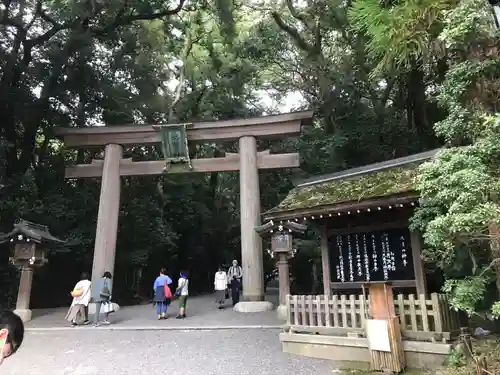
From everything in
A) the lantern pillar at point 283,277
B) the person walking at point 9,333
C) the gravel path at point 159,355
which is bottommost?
the gravel path at point 159,355

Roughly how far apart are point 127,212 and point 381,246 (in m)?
12.9

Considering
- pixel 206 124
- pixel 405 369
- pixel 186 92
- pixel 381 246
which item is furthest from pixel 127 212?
pixel 405 369

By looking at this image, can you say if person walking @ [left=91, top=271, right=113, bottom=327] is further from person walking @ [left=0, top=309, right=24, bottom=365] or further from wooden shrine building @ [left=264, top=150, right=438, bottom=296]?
person walking @ [left=0, top=309, right=24, bottom=365]

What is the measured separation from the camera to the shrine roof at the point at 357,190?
23.7ft

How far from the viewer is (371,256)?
329 inches

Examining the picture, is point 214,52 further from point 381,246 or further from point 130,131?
point 381,246

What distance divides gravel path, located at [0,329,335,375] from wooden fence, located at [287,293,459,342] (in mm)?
643

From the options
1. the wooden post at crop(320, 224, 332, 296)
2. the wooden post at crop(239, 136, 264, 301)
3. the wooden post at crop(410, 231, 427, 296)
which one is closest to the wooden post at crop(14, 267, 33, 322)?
the wooden post at crop(239, 136, 264, 301)

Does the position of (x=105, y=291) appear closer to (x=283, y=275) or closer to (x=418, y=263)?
(x=283, y=275)

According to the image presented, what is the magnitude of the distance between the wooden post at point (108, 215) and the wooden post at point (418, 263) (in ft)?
30.4

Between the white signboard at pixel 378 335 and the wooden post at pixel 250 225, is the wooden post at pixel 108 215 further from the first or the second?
the white signboard at pixel 378 335

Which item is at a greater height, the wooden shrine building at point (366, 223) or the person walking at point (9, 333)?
the wooden shrine building at point (366, 223)

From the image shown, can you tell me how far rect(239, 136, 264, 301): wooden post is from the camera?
12.0m

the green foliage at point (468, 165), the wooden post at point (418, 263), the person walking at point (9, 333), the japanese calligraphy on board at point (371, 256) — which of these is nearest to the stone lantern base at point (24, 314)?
the japanese calligraphy on board at point (371, 256)
